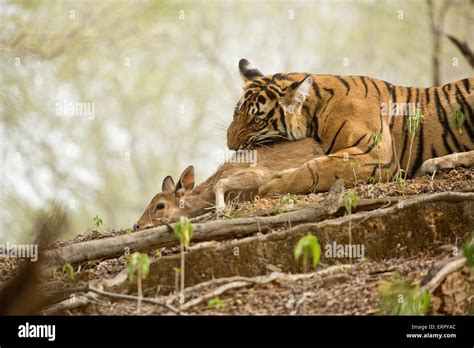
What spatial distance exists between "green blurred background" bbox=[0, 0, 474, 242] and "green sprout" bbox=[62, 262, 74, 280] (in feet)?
15.8

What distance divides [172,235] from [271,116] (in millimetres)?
2293

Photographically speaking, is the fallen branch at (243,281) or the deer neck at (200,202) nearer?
the fallen branch at (243,281)

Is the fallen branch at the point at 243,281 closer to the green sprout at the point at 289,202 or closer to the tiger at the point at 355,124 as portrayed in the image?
the green sprout at the point at 289,202

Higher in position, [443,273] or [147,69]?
[147,69]

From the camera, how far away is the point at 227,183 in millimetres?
5961

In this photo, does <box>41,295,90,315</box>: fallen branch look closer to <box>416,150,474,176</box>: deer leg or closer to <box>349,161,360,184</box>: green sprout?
<box>349,161,360,184</box>: green sprout

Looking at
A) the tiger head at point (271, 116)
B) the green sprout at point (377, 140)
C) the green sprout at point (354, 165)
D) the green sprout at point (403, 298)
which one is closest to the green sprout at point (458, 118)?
the green sprout at point (377, 140)

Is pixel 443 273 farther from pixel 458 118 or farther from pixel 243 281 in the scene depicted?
pixel 458 118

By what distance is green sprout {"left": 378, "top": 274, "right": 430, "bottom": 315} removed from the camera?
3.96 m

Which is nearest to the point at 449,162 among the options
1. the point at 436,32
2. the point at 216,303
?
the point at 216,303

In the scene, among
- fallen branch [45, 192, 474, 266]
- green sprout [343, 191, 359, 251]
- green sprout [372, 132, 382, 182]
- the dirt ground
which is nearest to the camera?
the dirt ground

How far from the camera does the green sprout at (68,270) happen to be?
4.35 m

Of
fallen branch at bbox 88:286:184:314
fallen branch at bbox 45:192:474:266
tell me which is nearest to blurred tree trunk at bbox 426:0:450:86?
fallen branch at bbox 45:192:474:266

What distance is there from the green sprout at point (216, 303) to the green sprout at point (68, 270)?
86 cm
